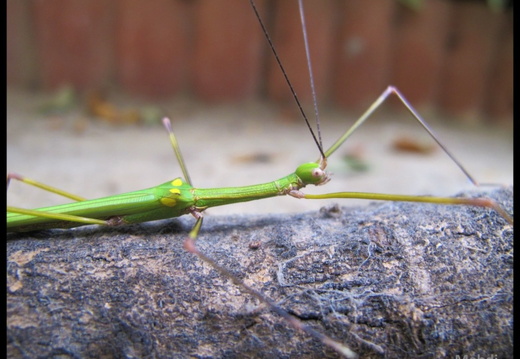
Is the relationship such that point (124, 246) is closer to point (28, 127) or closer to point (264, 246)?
point (264, 246)

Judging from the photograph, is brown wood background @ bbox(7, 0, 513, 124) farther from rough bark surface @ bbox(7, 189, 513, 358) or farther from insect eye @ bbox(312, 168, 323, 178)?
rough bark surface @ bbox(7, 189, 513, 358)

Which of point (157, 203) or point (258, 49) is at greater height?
point (258, 49)

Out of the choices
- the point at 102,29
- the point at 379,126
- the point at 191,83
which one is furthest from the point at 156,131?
the point at 379,126

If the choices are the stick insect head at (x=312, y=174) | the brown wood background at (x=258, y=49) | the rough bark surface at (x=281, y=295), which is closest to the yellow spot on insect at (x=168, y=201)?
the rough bark surface at (x=281, y=295)

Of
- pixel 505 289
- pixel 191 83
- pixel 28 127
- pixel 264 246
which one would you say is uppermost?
pixel 191 83

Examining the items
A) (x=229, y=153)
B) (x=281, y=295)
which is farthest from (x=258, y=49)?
(x=281, y=295)

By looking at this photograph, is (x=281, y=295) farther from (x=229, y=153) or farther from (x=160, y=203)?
(x=229, y=153)
